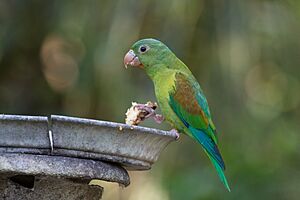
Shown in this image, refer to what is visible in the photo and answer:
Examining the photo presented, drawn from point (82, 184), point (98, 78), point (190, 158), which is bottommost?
point (82, 184)

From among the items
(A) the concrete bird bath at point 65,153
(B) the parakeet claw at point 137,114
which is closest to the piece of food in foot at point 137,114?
(B) the parakeet claw at point 137,114

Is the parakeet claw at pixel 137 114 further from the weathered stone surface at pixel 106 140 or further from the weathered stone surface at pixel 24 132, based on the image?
the weathered stone surface at pixel 24 132

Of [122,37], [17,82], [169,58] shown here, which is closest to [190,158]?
[122,37]

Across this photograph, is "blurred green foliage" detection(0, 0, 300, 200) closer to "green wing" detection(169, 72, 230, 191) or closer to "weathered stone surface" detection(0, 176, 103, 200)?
"green wing" detection(169, 72, 230, 191)

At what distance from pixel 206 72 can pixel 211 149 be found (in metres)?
1.98

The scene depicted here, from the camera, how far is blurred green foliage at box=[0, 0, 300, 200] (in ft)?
16.2

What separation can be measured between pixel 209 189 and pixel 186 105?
1549mm

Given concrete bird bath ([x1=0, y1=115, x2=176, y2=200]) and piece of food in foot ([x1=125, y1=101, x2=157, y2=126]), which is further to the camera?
piece of food in foot ([x1=125, y1=101, x2=157, y2=126])

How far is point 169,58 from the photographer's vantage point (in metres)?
3.43

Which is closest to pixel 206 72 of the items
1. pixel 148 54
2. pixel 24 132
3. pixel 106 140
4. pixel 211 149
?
pixel 148 54

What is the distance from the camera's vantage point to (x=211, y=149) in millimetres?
3262

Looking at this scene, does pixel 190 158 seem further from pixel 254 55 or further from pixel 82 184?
pixel 82 184

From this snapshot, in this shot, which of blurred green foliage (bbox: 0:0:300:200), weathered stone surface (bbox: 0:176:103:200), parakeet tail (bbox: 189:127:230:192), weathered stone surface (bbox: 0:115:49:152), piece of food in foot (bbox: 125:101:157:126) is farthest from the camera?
blurred green foliage (bbox: 0:0:300:200)

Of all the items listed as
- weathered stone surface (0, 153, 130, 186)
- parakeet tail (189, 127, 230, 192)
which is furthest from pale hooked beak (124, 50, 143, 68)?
weathered stone surface (0, 153, 130, 186)
